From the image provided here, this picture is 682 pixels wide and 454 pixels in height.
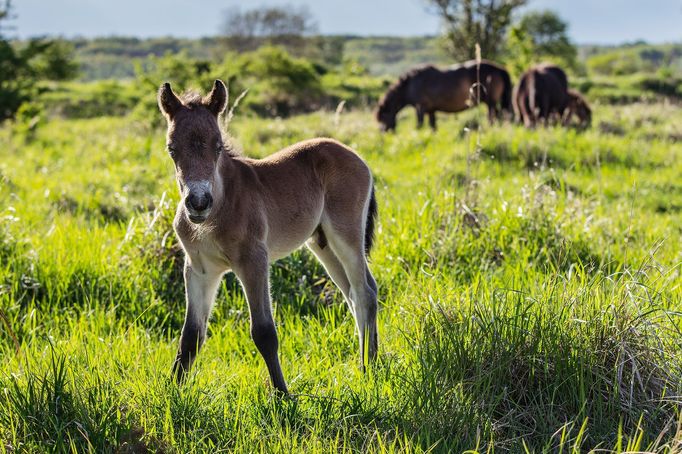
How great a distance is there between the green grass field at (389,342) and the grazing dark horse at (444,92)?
955 centimetres

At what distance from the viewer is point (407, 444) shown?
9.70ft

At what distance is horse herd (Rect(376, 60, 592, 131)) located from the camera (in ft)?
51.1

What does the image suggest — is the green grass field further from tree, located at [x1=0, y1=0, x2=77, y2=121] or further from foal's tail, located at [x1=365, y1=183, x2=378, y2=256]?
tree, located at [x1=0, y1=0, x2=77, y2=121]

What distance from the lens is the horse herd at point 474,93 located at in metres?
15.6

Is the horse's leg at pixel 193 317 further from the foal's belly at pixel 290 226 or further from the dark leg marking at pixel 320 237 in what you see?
the dark leg marking at pixel 320 237

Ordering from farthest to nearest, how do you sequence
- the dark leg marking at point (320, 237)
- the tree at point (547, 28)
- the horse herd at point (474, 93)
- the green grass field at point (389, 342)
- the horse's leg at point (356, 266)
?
1. the tree at point (547, 28)
2. the horse herd at point (474, 93)
3. the dark leg marking at point (320, 237)
4. the horse's leg at point (356, 266)
5. the green grass field at point (389, 342)

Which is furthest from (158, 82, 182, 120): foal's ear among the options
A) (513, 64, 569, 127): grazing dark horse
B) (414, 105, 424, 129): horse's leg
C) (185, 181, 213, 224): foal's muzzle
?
(414, 105, 424, 129): horse's leg

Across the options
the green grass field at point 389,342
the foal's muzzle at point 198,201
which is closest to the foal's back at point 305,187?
the green grass field at point 389,342

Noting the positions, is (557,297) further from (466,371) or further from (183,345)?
(183,345)

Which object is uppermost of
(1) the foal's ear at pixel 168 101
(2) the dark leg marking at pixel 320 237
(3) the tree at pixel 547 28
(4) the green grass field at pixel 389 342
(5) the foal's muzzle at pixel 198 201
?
(3) the tree at pixel 547 28

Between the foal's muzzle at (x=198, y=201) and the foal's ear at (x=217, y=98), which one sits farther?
the foal's ear at (x=217, y=98)

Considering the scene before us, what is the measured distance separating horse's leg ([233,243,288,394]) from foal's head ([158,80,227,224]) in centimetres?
49

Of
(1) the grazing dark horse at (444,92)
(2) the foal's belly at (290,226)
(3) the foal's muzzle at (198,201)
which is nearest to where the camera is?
(3) the foal's muzzle at (198,201)

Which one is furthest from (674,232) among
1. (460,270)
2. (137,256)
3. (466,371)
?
(137,256)
